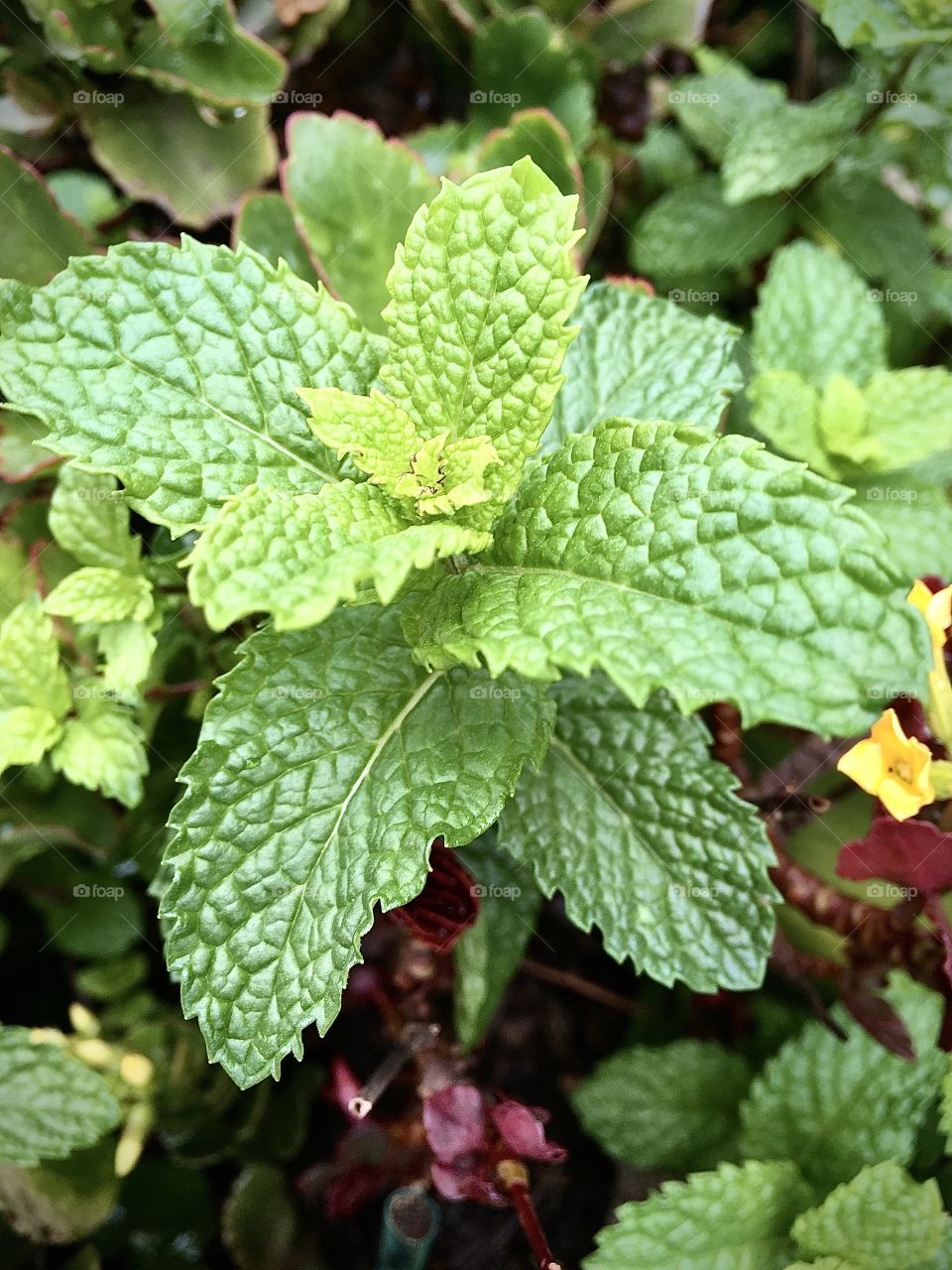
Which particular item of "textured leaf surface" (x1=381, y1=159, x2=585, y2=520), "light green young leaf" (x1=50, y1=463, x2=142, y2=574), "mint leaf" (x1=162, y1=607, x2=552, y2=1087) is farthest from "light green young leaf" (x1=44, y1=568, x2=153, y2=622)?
"textured leaf surface" (x1=381, y1=159, x2=585, y2=520)

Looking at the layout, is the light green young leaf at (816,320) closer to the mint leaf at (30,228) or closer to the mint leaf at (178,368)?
the mint leaf at (178,368)

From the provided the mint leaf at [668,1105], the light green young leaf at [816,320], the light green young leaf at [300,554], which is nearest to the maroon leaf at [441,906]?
the light green young leaf at [300,554]

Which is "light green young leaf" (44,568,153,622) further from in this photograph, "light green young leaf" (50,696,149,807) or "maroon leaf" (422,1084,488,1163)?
"maroon leaf" (422,1084,488,1163)

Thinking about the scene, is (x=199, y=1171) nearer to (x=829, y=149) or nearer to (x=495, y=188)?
(x=495, y=188)

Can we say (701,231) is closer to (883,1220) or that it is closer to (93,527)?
(93,527)

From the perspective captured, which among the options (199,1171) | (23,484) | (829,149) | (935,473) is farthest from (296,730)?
(829,149)
